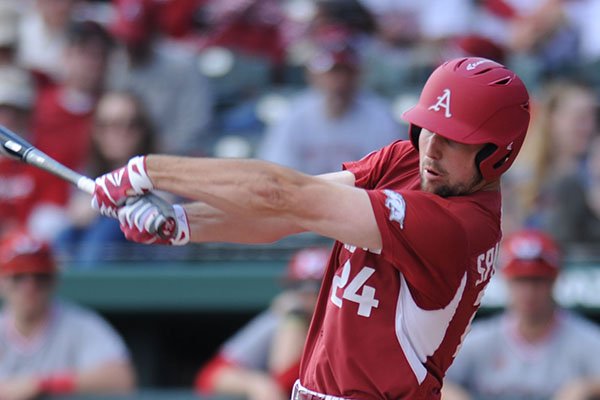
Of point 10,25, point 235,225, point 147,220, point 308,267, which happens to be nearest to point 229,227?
point 235,225

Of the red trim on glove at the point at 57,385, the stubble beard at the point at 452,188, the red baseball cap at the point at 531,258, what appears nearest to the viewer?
the stubble beard at the point at 452,188

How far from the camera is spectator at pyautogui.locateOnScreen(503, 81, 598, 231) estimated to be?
21.2 feet

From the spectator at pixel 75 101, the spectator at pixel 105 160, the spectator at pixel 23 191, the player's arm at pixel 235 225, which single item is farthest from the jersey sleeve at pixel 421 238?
the spectator at pixel 75 101

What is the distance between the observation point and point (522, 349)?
5.77 metres

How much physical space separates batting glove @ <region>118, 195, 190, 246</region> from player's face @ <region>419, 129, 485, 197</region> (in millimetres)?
715

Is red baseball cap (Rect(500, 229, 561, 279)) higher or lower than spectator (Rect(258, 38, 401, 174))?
lower

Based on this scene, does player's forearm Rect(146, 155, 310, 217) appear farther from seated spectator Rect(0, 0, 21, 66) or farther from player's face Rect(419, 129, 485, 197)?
seated spectator Rect(0, 0, 21, 66)

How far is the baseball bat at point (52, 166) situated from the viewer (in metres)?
3.36

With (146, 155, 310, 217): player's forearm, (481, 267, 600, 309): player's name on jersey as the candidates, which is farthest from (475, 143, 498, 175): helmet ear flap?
(481, 267, 600, 309): player's name on jersey

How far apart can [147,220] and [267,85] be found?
4688mm

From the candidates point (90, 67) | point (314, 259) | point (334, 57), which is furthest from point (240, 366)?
point (90, 67)

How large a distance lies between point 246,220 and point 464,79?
0.79m

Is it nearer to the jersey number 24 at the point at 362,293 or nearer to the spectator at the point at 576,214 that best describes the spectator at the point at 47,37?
the spectator at the point at 576,214

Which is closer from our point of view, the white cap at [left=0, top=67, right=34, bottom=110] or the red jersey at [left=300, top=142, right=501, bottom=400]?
the red jersey at [left=300, top=142, right=501, bottom=400]
